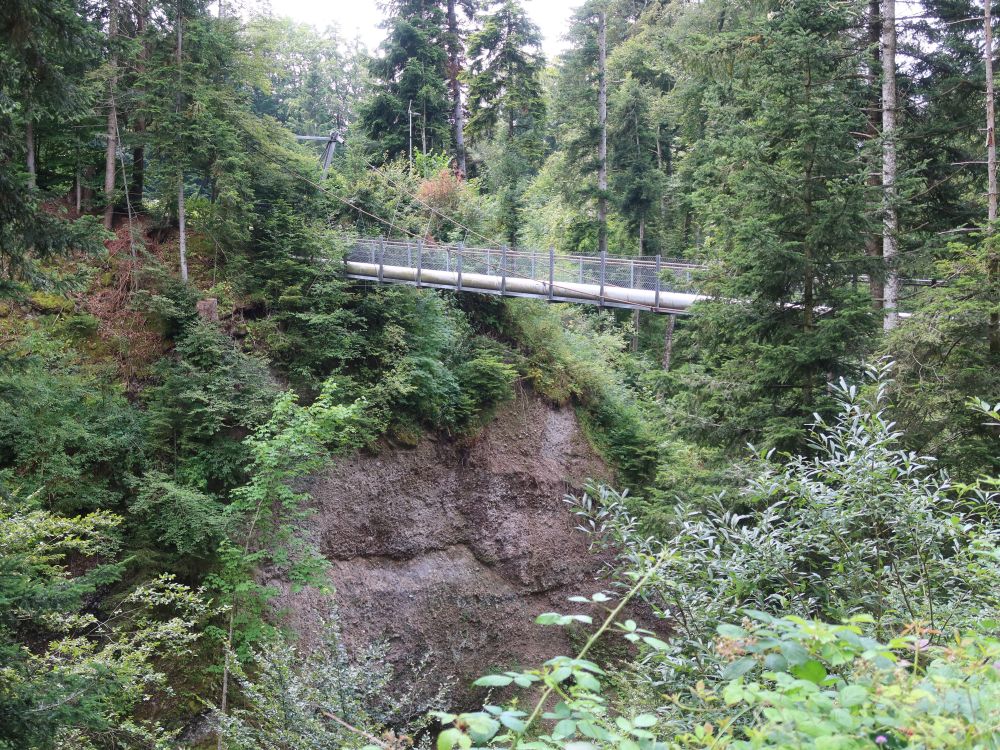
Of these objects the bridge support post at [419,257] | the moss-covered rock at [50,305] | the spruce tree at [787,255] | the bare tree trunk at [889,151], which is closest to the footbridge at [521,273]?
A: the bridge support post at [419,257]

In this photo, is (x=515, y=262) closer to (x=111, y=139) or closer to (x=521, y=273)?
(x=521, y=273)

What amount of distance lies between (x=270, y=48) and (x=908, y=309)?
11837mm

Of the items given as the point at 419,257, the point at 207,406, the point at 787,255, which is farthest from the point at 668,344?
the point at 207,406

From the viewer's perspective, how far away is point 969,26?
10.4 metres

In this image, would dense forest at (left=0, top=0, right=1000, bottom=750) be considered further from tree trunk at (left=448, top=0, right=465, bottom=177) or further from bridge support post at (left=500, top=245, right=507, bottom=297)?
tree trunk at (left=448, top=0, right=465, bottom=177)

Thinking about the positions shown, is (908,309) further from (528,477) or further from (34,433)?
(34,433)

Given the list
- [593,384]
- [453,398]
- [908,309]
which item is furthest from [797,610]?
[593,384]

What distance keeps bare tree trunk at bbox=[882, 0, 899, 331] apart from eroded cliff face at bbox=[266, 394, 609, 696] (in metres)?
5.84

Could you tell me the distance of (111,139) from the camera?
12.2 metres

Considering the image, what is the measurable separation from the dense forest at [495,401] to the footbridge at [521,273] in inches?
18.1

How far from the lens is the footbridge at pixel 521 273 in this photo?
1097 centimetres

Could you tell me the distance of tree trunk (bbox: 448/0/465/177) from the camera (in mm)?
20578

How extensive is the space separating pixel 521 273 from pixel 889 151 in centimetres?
592

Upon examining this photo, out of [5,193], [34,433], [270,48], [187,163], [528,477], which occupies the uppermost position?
[270,48]
